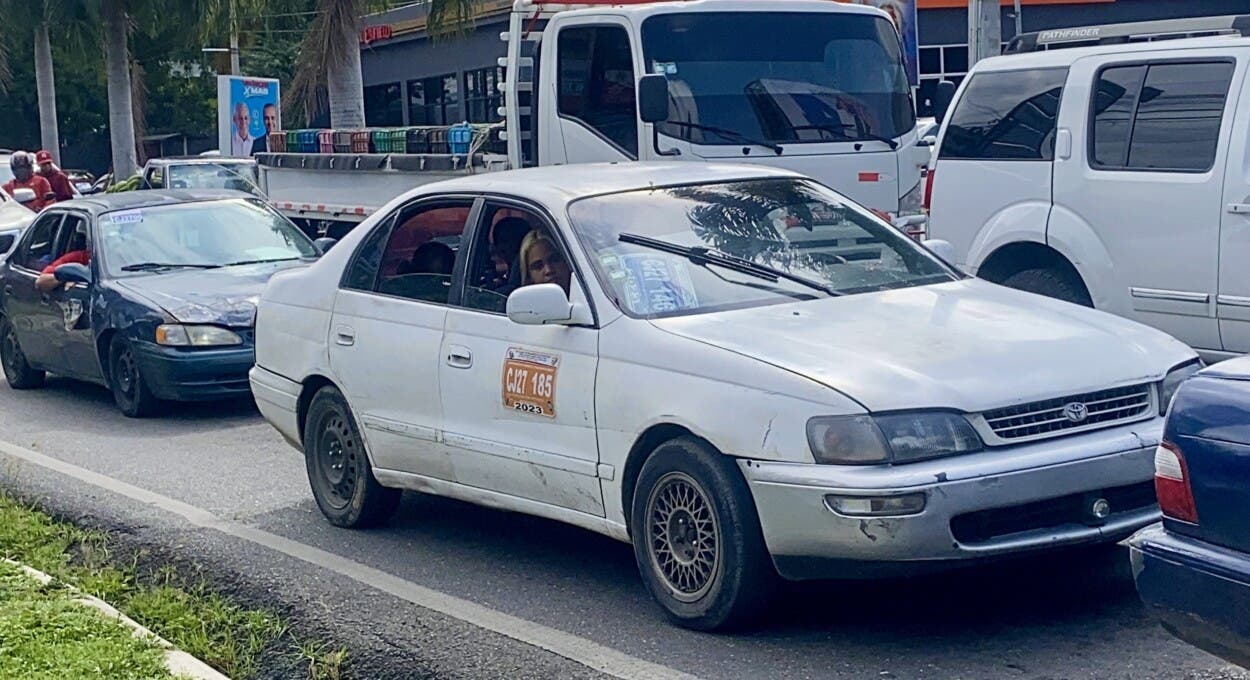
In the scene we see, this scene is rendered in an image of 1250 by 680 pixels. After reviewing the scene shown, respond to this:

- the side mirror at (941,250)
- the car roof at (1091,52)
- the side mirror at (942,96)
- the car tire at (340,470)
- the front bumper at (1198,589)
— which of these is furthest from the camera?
the side mirror at (942,96)

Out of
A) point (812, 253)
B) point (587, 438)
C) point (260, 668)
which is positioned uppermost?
point (812, 253)

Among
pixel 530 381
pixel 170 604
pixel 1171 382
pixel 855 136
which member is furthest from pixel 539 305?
pixel 855 136

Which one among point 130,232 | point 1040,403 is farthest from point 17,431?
point 1040,403

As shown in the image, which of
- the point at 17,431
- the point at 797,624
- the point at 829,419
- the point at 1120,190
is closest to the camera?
the point at 829,419

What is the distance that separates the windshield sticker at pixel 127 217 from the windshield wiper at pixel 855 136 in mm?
4869

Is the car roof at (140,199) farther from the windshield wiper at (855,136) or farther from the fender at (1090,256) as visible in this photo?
the fender at (1090,256)

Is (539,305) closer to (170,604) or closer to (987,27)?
(170,604)

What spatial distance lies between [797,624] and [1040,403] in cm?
116

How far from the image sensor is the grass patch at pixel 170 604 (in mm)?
5824

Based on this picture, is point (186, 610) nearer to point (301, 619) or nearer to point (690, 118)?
point (301, 619)

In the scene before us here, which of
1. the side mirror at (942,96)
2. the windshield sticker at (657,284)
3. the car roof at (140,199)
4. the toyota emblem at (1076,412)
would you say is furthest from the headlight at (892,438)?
the car roof at (140,199)

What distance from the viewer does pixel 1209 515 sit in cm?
406

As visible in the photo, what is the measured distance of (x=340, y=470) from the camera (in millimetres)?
7703

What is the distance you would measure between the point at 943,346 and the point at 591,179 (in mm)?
1948
